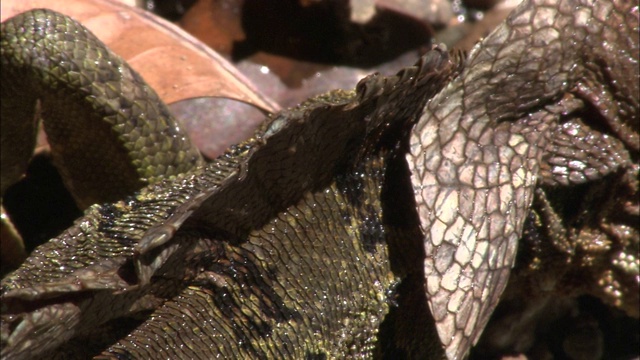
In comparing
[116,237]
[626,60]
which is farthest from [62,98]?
[626,60]

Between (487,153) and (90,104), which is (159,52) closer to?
(90,104)

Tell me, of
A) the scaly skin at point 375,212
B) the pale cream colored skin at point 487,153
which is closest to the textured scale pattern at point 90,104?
the scaly skin at point 375,212

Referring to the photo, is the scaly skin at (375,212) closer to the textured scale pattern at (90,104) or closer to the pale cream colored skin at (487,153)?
the pale cream colored skin at (487,153)

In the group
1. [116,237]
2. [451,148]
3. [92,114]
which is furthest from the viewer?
[92,114]

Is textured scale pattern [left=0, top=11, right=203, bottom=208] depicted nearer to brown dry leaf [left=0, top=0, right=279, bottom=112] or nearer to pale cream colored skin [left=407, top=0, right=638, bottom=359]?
brown dry leaf [left=0, top=0, right=279, bottom=112]

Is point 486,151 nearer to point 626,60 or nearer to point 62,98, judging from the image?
point 626,60

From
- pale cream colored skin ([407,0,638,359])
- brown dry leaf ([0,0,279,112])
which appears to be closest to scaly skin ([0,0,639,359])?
pale cream colored skin ([407,0,638,359])
